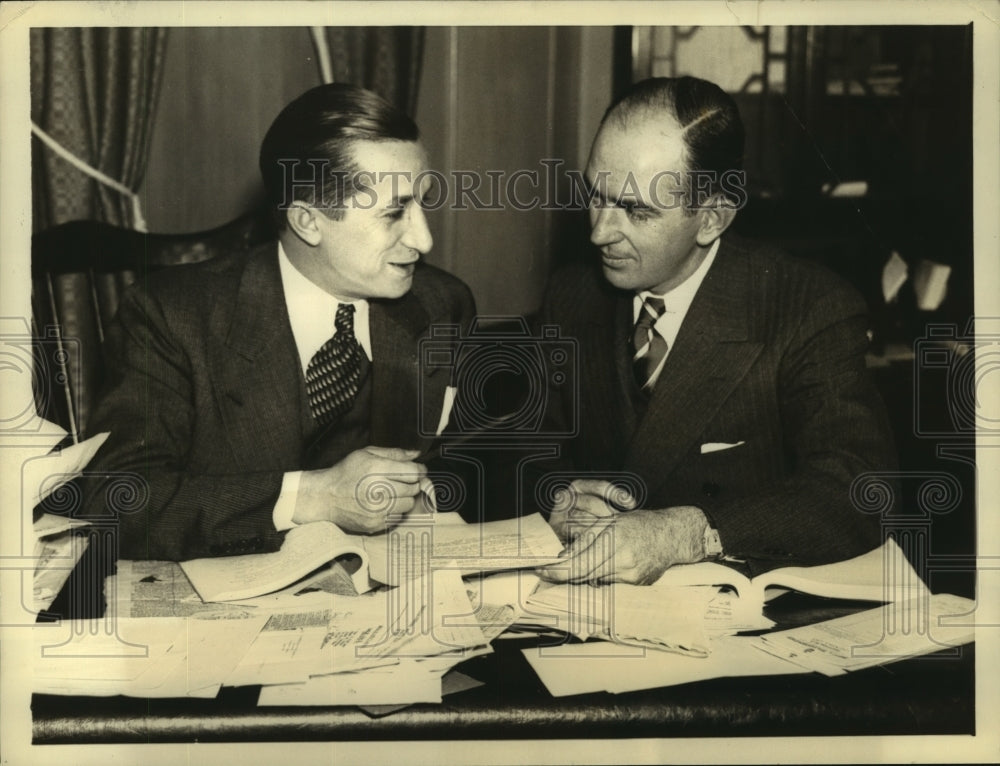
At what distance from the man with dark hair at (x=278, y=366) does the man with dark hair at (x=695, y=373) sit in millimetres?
396

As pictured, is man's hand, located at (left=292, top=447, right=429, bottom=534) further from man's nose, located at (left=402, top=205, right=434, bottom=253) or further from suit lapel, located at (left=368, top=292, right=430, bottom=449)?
man's nose, located at (left=402, top=205, right=434, bottom=253)

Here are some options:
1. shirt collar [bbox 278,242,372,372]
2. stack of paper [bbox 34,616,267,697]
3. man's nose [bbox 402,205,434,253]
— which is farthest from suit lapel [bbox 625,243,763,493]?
stack of paper [bbox 34,616,267,697]

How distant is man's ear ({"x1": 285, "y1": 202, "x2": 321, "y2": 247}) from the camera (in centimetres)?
208

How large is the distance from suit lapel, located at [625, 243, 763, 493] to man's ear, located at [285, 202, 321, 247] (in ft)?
2.62

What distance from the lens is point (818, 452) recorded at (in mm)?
2123

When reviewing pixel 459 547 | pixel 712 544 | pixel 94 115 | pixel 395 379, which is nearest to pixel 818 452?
pixel 712 544

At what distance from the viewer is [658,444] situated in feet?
6.93

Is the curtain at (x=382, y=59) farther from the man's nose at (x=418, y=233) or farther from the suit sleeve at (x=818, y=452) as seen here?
the suit sleeve at (x=818, y=452)

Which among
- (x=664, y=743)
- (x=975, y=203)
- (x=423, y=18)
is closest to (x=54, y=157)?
(x=423, y=18)

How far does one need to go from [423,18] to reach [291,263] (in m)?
0.60

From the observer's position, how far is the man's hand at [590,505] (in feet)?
6.95

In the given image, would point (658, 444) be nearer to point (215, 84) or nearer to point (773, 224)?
point (773, 224)

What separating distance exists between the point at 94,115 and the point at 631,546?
146cm

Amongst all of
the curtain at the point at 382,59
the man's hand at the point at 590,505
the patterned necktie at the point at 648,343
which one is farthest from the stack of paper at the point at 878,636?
the curtain at the point at 382,59
